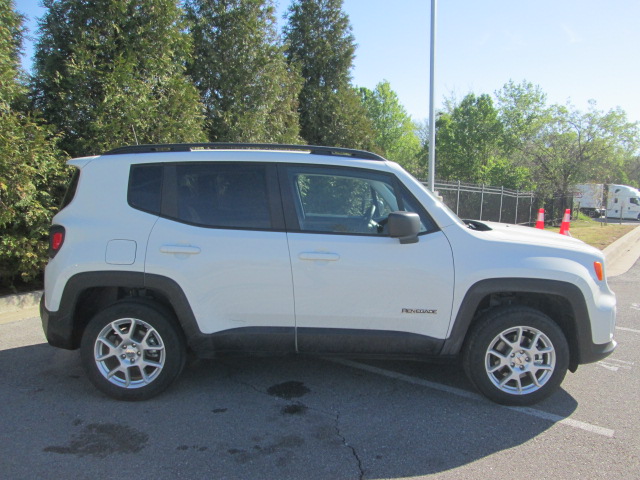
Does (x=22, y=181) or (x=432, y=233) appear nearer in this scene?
(x=432, y=233)

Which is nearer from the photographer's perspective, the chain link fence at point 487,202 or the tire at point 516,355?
the tire at point 516,355

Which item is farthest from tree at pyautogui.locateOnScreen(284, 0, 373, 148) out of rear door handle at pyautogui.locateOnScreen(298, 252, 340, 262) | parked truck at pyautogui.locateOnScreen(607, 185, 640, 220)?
parked truck at pyautogui.locateOnScreen(607, 185, 640, 220)

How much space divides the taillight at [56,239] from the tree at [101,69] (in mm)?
3639

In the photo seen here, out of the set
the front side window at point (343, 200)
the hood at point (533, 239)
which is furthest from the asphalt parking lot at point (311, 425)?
the front side window at point (343, 200)

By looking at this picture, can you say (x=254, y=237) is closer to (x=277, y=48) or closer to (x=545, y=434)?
(x=545, y=434)

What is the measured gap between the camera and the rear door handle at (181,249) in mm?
3432

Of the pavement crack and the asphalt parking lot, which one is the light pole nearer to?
the asphalt parking lot

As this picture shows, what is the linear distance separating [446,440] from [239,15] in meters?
8.97

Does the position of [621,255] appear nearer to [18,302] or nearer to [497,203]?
[497,203]

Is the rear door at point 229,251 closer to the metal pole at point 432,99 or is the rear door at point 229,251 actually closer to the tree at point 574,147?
the metal pole at point 432,99

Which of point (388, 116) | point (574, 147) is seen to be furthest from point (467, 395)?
point (388, 116)

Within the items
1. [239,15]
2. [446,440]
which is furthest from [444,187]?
[446,440]

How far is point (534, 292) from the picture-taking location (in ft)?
11.3

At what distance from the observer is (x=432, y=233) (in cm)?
347
